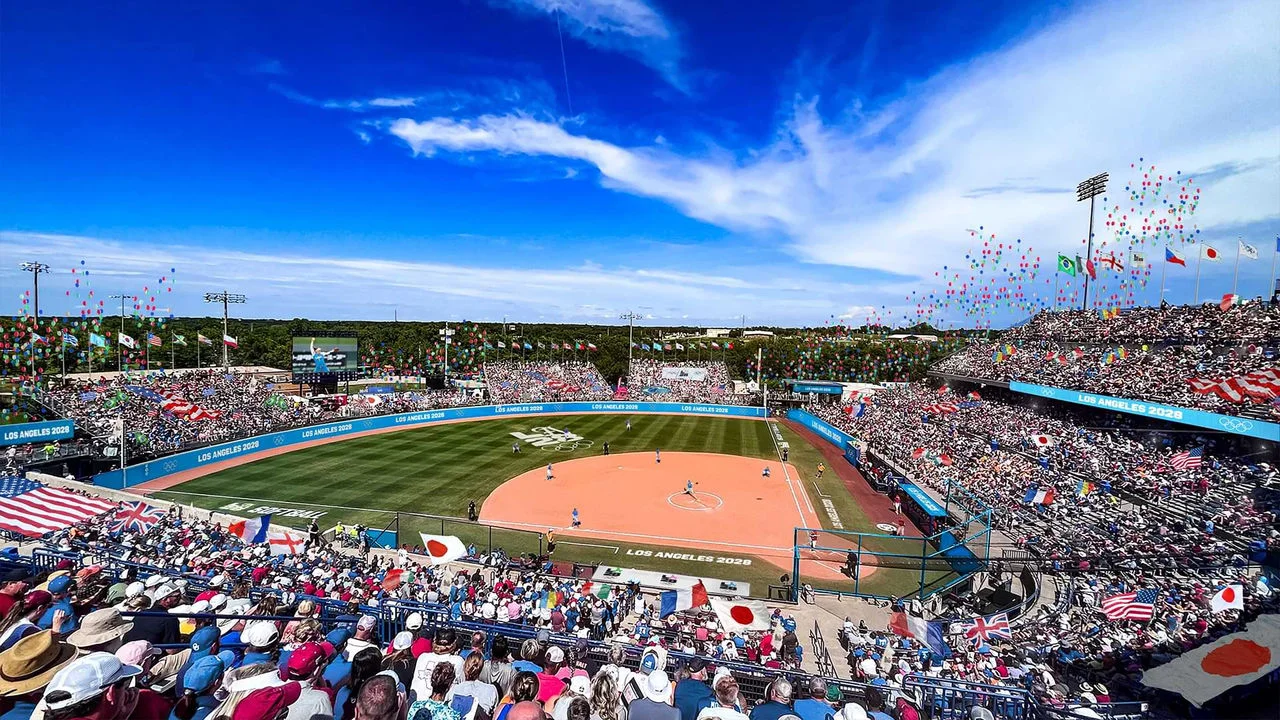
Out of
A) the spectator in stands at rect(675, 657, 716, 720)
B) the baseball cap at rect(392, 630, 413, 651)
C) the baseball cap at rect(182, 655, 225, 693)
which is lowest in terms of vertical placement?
the spectator in stands at rect(675, 657, 716, 720)

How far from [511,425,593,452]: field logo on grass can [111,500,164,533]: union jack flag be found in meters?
25.1

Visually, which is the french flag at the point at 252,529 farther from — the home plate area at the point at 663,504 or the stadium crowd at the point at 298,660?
the home plate area at the point at 663,504

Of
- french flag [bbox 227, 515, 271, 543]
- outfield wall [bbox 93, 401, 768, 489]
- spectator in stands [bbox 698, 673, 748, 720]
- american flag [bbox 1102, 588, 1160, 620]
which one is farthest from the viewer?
outfield wall [bbox 93, 401, 768, 489]

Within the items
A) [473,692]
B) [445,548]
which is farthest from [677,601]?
[473,692]

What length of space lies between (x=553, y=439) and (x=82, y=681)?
4187cm

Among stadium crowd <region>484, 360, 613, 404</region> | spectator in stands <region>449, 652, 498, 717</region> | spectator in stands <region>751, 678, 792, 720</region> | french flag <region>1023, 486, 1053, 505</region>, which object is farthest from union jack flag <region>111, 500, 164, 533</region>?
stadium crowd <region>484, 360, 613, 404</region>

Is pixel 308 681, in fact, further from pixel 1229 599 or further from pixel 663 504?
pixel 663 504

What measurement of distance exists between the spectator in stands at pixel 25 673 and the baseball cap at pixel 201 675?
0.97 meters

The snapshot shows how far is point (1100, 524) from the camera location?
1998 centimetres

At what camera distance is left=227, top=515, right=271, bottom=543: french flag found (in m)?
17.1

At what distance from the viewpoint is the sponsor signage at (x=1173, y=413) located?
22844 mm

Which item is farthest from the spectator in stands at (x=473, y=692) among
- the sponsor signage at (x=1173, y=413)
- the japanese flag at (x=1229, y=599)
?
the sponsor signage at (x=1173, y=413)

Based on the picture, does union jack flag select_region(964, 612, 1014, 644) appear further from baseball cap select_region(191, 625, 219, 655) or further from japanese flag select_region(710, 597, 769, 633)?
baseball cap select_region(191, 625, 219, 655)

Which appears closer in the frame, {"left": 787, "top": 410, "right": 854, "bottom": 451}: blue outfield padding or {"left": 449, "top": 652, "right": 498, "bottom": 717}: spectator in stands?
{"left": 449, "top": 652, "right": 498, "bottom": 717}: spectator in stands
